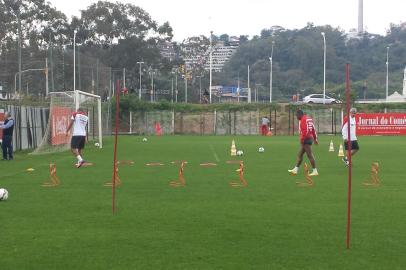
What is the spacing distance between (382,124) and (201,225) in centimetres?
5056

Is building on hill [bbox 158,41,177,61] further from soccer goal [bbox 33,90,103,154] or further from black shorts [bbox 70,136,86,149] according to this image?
black shorts [bbox 70,136,86,149]

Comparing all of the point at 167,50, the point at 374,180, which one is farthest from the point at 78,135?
the point at 167,50

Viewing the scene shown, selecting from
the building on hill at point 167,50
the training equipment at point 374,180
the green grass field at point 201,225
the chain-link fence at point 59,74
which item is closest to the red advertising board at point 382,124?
the chain-link fence at point 59,74

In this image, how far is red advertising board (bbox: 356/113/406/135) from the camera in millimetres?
57344

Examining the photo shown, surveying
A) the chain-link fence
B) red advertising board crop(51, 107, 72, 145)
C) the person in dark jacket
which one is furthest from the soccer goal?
the chain-link fence

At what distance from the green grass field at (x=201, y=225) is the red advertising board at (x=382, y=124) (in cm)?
4118

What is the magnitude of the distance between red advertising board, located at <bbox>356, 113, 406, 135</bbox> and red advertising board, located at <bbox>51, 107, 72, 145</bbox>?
31686 mm

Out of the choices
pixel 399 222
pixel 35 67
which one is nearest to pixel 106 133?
pixel 35 67

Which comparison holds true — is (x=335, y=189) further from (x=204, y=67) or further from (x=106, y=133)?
(x=204, y=67)

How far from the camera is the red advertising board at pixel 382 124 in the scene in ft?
188

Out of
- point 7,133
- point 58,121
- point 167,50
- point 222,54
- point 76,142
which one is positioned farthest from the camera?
point 222,54

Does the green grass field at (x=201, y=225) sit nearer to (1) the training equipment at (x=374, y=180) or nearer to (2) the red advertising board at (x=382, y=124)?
(1) the training equipment at (x=374, y=180)

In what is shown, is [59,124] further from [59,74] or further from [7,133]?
[59,74]

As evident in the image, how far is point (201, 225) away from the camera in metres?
9.83
